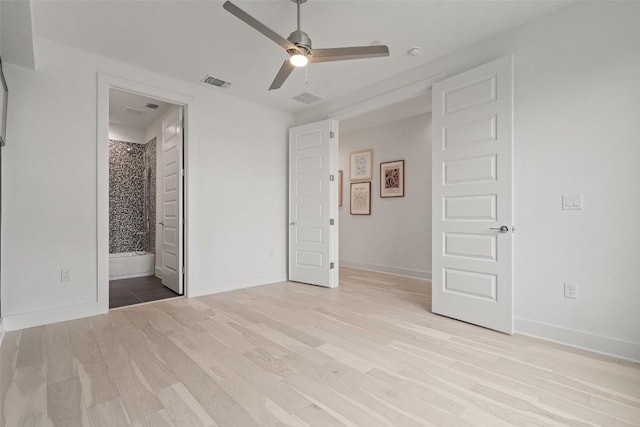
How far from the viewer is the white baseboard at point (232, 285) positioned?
3.92 metres

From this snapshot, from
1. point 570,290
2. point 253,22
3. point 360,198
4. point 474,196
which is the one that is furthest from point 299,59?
point 360,198

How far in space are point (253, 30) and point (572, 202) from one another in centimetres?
305

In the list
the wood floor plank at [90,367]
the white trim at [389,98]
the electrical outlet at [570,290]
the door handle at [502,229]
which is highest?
the white trim at [389,98]

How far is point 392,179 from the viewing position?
558 cm

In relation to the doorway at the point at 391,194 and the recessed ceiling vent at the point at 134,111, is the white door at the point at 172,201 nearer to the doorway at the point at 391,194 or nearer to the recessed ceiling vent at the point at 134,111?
the recessed ceiling vent at the point at 134,111

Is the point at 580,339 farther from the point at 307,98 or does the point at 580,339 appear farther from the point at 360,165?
the point at 360,165

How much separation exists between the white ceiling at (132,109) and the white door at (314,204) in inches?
84.6

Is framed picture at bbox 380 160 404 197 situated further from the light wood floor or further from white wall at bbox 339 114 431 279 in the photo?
the light wood floor

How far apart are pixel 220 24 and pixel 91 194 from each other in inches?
83.7

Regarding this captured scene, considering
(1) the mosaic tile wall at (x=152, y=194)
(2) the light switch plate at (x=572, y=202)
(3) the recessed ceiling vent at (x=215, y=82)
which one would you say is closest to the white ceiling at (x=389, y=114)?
(3) the recessed ceiling vent at (x=215, y=82)

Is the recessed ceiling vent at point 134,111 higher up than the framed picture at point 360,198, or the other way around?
the recessed ceiling vent at point 134,111

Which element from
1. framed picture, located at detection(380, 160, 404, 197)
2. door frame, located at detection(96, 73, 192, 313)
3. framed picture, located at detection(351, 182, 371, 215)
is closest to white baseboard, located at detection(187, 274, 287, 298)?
door frame, located at detection(96, 73, 192, 313)

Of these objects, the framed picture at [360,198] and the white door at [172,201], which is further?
the framed picture at [360,198]

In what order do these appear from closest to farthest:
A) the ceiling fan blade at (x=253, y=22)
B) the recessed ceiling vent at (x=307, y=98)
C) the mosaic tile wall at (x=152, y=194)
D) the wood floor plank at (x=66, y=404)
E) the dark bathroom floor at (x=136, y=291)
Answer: the wood floor plank at (x=66, y=404) < the ceiling fan blade at (x=253, y=22) < the dark bathroom floor at (x=136, y=291) < the recessed ceiling vent at (x=307, y=98) < the mosaic tile wall at (x=152, y=194)
